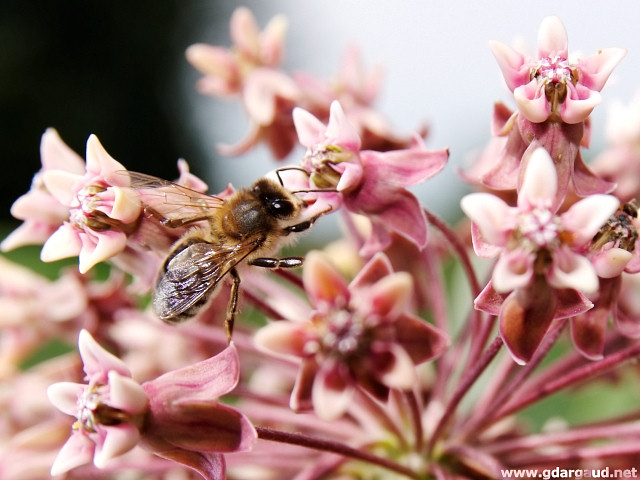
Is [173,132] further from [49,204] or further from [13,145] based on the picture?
[49,204]

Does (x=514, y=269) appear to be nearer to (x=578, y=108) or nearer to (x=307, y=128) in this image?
(x=578, y=108)

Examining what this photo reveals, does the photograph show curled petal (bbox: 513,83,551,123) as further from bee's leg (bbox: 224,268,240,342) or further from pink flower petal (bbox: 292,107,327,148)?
bee's leg (bbox: 224,268,240,342)

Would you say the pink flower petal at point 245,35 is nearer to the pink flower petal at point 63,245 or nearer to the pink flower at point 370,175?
the pink flower at point 370,175

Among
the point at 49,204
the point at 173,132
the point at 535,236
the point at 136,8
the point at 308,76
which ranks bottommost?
the point at 173,132


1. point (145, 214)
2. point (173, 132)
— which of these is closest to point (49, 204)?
point (145, 214)

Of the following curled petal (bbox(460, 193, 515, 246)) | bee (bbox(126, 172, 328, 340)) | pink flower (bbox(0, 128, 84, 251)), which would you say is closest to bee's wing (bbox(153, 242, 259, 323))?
bee (bbox(126, 172, 328, 340))

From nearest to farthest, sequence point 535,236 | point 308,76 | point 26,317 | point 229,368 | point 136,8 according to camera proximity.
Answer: point 535,236 < point 229,368 < point 26,317 < point 308,76 < point 136,8

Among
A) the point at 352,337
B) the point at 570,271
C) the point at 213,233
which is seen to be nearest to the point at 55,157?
the point at 213,233
